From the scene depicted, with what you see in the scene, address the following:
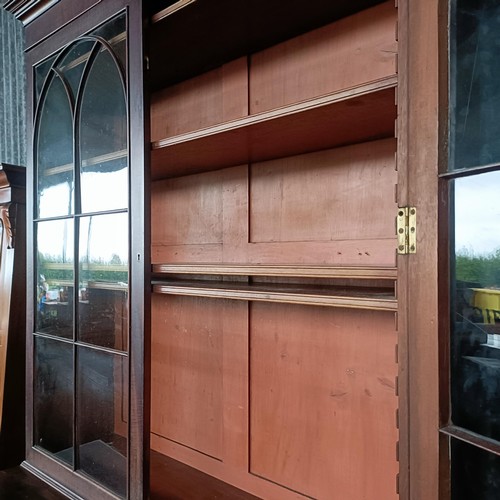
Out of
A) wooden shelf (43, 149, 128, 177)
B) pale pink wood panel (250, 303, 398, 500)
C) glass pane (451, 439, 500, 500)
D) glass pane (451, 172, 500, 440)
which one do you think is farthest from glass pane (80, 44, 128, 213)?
glass pane (451, 439, 500, 500)

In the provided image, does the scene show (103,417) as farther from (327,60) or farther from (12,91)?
(12,91)

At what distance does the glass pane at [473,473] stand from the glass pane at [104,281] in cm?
90

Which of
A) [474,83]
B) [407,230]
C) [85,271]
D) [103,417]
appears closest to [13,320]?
[85,271]

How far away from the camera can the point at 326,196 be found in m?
1.42

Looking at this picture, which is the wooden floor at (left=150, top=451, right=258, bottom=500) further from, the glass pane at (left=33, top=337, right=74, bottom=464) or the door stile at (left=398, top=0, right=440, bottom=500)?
the door stile at (left=398, top=0, right=440, bottom=500)

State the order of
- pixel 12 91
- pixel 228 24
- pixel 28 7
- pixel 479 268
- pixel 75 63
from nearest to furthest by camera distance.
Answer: pixel 479 268 → pixel 228 24 → pixel 75 63 → pixel 28 7 → pixel 12 91

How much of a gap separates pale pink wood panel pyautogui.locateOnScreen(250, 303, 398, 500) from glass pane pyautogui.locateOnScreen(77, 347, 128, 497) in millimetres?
435

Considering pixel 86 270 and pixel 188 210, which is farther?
pixel 188 210

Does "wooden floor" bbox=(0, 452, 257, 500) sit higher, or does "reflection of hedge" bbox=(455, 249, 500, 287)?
"reflection of hedge" bbox=(455, 249, 500, 287)

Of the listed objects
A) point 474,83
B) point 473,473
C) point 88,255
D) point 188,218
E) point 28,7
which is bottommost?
point 473,473

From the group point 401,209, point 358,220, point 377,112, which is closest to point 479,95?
point 401,209

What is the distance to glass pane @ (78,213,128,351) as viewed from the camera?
1.38m

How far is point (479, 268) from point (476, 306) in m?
0.06

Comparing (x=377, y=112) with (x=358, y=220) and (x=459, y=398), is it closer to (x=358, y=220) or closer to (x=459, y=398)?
(x=358, y=220)
